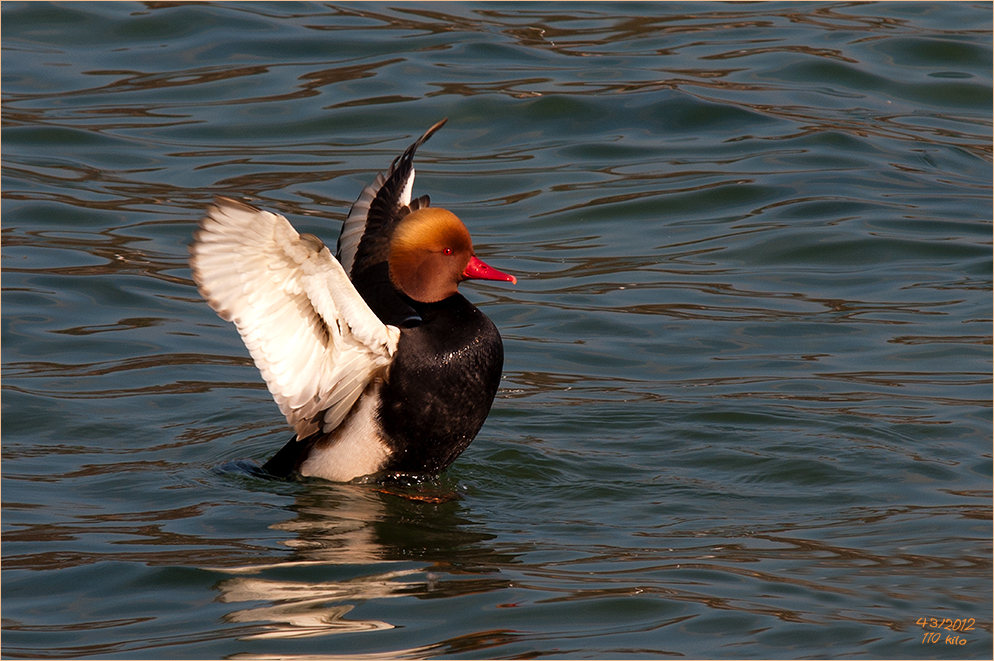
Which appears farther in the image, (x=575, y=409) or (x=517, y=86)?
(x=517, y=86)

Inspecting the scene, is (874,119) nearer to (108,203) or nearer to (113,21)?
(108,203)

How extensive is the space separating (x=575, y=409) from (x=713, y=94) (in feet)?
17.8

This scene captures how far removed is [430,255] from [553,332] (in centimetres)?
237

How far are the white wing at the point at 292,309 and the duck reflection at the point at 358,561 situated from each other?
413 mm

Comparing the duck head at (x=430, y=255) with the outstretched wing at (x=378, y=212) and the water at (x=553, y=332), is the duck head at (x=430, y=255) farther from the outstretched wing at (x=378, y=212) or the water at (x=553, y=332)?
the water at (x=553, y=332)

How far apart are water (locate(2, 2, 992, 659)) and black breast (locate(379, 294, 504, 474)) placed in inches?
11.8

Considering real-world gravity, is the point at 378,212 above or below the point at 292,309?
above

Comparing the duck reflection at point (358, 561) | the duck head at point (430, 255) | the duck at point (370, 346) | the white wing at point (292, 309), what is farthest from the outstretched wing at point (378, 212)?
the duck reflection at point (358, 561)

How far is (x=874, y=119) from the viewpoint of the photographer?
11359mm

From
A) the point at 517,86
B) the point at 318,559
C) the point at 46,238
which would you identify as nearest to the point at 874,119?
Answer: the point at 517,86

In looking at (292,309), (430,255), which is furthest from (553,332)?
(292,309)

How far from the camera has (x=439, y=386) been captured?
5.80 metres

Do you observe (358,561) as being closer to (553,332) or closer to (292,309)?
(292,309)

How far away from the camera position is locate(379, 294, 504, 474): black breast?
19.1 ft
